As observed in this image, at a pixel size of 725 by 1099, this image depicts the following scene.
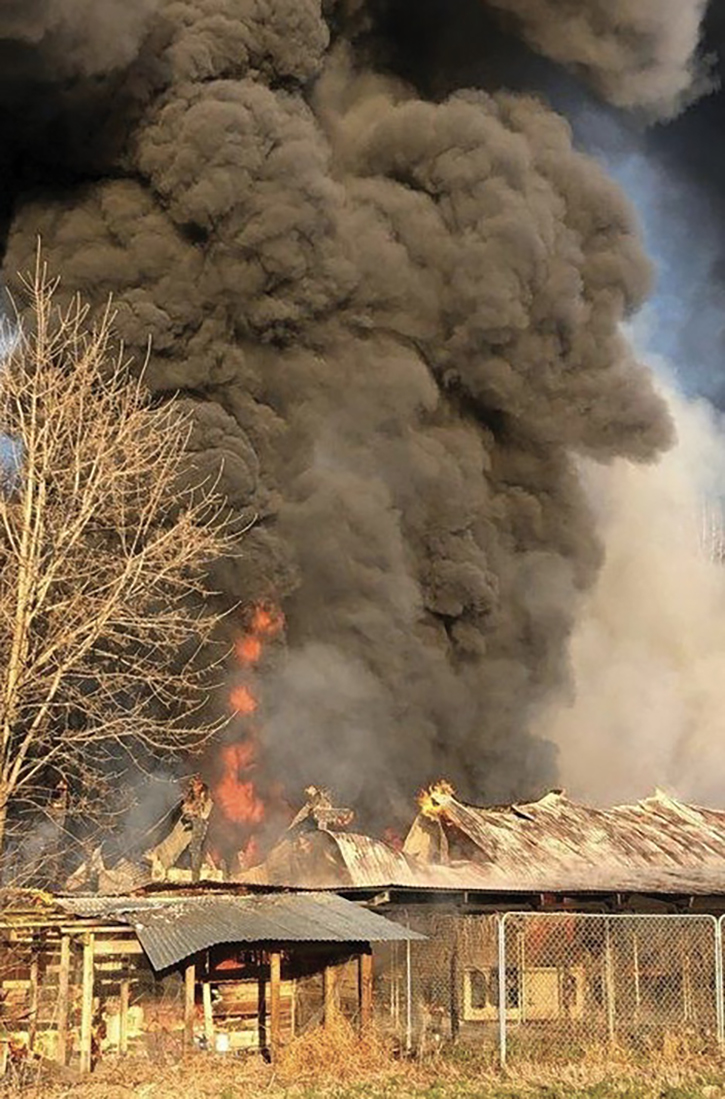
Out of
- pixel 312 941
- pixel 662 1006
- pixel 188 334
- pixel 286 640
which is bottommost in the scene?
pixel 662 1006

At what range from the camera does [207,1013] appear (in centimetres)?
1552

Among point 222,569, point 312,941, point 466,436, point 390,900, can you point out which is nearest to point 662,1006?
point 390,900

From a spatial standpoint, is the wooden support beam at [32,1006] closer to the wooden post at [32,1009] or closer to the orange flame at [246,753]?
the wooden post at [32,1009]

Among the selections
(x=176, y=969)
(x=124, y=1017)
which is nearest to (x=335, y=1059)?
(x=176, y=969)

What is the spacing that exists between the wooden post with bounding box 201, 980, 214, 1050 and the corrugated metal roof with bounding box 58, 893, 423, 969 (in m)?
1.37

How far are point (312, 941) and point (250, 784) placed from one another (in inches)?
508

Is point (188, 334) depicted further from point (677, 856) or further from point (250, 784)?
point (677, 856)

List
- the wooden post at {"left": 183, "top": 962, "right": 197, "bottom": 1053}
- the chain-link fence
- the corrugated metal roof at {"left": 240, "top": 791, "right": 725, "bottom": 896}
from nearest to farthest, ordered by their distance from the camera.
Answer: the wooden post at {"left": 183, "top": 962, "right": 197, "bottom": 1053} < the chain-link fence < the corrugated metal roof at {"left": 240, "top": 791, "right": 725, "bottom": 896}

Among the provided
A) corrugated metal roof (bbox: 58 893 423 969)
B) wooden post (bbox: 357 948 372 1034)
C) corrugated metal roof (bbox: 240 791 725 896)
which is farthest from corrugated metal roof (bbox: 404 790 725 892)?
corrugated metal roof (bbox: 58 893 423 969)

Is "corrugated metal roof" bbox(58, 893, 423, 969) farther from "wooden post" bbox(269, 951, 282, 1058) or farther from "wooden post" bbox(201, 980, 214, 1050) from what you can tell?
"wooden post" bbox(201, 980, 214, 1050)

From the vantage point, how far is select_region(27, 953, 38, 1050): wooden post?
14.0m

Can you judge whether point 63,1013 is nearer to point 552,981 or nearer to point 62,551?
point 62,551

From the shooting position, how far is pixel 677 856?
23.2 m

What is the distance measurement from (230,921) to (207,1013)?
2.47 metres
